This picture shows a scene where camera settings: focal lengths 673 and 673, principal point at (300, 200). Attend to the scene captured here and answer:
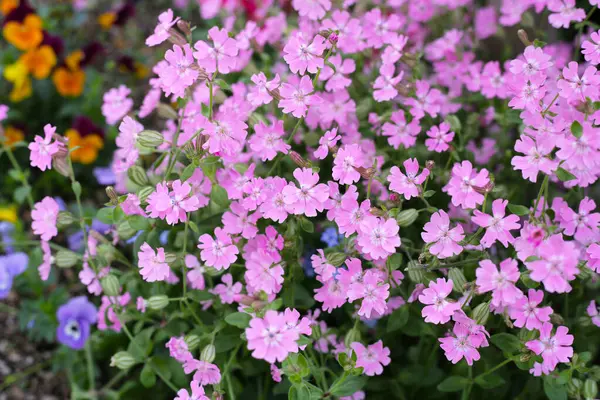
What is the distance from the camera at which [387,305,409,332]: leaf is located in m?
1.03

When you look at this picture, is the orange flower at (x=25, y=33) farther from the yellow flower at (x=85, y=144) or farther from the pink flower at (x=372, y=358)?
the pink flower at (x=372, y=358)

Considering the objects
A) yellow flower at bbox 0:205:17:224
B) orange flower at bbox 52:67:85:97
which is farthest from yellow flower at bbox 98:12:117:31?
yellow flower at bbox 0:205:17:224

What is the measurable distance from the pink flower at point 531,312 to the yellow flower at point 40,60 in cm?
143

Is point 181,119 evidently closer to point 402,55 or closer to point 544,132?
point 402,55

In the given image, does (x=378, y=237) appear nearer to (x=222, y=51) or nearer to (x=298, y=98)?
(x=298, y=98)

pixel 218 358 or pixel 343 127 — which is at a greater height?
pixel 343 127

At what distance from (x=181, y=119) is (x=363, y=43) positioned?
0.36 m

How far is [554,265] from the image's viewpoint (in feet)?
2.56

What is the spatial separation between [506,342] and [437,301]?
15 centimetres

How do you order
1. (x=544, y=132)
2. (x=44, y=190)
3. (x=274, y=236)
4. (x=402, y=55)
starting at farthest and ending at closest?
(x=44, y=190) < (x=402, y=55) < (x=274, y=236) < (x=544, y=132)

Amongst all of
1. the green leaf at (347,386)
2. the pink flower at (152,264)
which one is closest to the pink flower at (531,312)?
the green leaf at (347,386)

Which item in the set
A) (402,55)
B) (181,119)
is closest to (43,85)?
(181,119)

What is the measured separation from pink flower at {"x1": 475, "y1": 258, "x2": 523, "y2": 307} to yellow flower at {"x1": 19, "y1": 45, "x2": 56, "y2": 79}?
4.67 feet

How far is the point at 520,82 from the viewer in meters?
0.96
